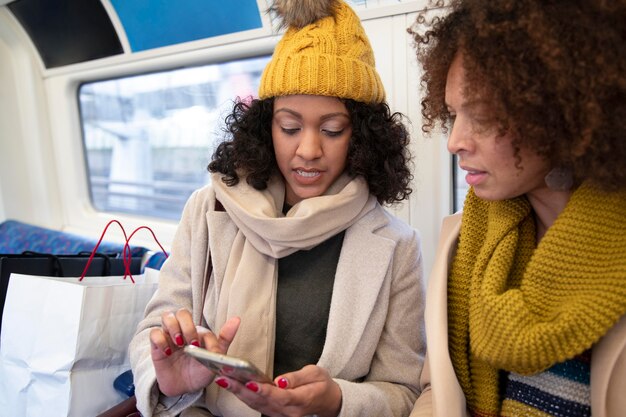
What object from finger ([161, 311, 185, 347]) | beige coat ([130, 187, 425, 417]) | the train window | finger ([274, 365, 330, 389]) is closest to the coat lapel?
beige coat ([130, 187, 425, 417])

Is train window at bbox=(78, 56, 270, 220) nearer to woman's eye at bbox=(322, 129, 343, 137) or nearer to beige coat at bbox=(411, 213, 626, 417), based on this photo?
woman's eye at bbox=(322, 129, 343, 137)

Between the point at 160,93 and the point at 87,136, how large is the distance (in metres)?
0.80

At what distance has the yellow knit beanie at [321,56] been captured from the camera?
1.37 meters

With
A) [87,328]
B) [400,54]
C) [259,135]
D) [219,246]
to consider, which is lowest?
[87,328]

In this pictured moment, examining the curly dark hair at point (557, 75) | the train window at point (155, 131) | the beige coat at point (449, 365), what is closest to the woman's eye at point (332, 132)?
the beige coat at point (449, 365)

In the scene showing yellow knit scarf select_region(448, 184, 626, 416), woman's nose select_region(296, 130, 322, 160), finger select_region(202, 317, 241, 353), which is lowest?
finger select_region(202, 317, 241, 353)

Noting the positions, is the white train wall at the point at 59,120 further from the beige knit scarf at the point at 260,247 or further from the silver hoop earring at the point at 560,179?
the silver hoop earring at the point at 560,179

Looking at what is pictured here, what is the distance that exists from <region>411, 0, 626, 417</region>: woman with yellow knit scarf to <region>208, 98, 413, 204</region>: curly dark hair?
32cm

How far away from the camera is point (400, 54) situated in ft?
6.27

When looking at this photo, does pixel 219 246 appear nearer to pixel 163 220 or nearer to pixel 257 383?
pixel 257 383

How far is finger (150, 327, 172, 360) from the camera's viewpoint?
3.99 ft

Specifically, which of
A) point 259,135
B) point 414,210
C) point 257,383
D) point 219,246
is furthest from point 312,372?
point 414,210

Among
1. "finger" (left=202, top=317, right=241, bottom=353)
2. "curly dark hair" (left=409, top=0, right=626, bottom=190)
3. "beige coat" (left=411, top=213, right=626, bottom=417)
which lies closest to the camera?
"curly dark hair" (left=409, top=0, right=626, bottom=190)

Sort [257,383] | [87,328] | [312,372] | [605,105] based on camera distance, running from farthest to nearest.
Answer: [87,328] < [312,372] < [257,383] < [605,105]
